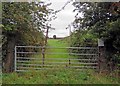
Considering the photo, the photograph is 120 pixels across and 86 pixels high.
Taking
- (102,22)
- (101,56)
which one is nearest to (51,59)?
(101,56)

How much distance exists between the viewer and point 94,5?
28.1 feet

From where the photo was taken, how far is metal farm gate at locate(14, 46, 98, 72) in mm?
9266

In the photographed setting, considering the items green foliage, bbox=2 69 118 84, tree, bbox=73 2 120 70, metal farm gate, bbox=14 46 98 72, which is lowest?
green foliage, bbox=2 69 118 84

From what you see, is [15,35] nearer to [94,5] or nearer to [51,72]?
[51,72]

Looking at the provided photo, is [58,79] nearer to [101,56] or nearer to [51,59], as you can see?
[51,59]

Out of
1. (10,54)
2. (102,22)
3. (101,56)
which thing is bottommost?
(101,56)

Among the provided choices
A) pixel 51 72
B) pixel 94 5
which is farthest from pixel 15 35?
pixel 94 5

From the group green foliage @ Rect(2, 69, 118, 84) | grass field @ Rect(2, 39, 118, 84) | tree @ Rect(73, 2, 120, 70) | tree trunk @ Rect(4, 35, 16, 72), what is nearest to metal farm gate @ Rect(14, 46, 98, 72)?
tree trunk @ Rect(4, 35, 16, 72)

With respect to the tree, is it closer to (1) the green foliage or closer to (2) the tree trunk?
(1) the green foliage

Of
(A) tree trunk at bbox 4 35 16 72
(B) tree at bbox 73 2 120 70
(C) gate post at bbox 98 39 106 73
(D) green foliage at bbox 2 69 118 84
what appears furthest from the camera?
(A) tree trunk at bbox 4 35 16 72

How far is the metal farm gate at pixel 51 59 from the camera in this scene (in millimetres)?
9266

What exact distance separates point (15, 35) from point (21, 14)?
1.15m

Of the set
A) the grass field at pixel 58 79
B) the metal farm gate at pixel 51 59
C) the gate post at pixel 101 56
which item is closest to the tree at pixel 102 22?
the gate post at pixel 101 56

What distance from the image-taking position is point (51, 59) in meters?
9.55
